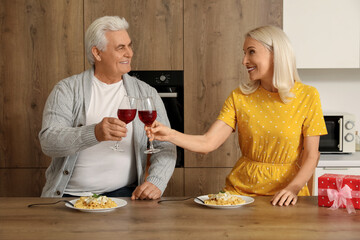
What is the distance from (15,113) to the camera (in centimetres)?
323

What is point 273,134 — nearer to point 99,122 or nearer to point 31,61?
point 99,122

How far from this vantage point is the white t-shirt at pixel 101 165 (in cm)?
225

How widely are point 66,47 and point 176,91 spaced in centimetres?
84

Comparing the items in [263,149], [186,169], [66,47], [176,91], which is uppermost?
[66,47]

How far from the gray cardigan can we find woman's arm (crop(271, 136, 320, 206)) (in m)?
0.56

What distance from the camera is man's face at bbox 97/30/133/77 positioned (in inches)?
91.3

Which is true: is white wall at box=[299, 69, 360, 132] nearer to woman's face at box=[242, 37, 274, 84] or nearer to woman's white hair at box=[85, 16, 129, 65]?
woman's face at box=[242, 37, 274, 84]

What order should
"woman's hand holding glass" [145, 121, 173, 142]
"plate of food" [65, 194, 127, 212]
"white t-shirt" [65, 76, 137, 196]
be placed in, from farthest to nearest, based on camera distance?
1. "white t-shirt" [65, 76, 137, 196]
2. "woman's hand holding glass" [145, 121, 173, 142]
3. "plate of food" [65, 194, 127, 212]

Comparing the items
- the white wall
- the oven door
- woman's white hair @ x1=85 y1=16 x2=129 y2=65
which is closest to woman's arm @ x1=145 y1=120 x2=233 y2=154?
woman's white hair @ x1=85 y1=16 x2=129 y2=65

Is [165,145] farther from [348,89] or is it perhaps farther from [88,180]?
[348,89]

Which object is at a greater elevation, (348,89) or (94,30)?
(94,30)

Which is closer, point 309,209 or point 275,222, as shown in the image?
point 275,222

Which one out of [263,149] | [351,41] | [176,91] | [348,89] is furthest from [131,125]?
[348,89]

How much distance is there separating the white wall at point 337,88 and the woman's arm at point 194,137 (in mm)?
1791
